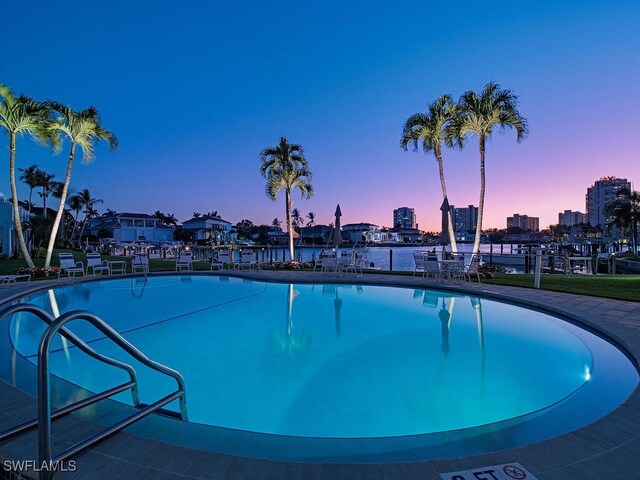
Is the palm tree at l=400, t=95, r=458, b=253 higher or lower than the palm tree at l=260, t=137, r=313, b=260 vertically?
higher

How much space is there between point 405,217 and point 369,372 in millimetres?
162836

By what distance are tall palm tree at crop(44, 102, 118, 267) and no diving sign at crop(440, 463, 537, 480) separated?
1578 centimetres

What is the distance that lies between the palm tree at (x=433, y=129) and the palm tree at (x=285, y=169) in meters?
5.47

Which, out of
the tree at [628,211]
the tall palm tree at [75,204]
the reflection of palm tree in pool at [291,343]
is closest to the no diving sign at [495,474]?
the reflection of palm tree in pool at [291,343]

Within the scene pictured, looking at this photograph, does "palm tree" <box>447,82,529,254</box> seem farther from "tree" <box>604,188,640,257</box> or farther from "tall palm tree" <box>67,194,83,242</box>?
"tall palm tree" <box>67,194,83,242</box>

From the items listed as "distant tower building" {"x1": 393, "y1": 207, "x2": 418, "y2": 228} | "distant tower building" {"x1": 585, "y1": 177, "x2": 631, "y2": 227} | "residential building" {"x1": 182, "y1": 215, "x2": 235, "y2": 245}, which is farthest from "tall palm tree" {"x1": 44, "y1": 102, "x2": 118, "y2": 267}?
"distant tower building" {"x1": 393, "y1": 207, "x2": 418, "y2": 228}

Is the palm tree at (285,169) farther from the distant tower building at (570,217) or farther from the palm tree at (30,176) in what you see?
the distant tower building at (570,217)

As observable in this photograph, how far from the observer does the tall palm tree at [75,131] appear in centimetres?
1348

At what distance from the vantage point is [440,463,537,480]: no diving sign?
1.79 metres

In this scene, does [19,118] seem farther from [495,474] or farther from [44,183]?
[44,183]

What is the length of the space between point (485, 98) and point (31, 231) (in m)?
33.8

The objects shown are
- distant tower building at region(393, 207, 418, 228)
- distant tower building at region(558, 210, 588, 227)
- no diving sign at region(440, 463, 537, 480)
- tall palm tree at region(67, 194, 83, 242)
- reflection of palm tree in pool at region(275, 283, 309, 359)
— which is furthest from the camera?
distant tower building at region(558, 210, 588, 227)

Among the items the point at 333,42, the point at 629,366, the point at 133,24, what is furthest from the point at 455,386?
the point at 133,24

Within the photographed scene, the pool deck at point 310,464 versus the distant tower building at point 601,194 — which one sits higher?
the distant tower building at point 601,194
